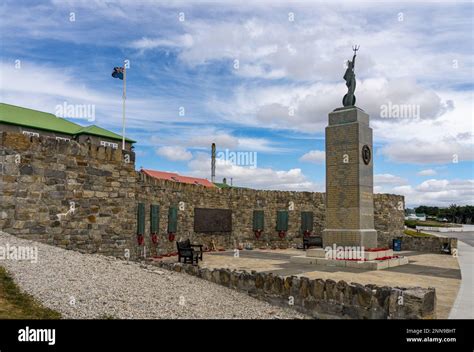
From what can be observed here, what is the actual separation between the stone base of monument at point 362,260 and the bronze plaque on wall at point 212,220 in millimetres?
5455

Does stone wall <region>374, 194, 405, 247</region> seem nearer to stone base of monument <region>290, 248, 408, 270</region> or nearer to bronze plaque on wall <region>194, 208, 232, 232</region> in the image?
stone base of monument <region>290, 248, 408, 270</region>

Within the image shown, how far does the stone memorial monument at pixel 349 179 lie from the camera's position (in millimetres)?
14117

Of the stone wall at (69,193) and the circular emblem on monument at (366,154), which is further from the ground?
the circular emblem on monument at (366,154)

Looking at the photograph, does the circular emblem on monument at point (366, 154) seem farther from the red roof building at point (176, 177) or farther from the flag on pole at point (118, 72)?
the red roof building at point (176, 177)

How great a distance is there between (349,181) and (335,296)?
25.0 ft

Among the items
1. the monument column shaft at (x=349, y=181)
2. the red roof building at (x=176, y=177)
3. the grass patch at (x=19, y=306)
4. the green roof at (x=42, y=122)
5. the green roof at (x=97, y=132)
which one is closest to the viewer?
the grass patch at (x=19, y=306)

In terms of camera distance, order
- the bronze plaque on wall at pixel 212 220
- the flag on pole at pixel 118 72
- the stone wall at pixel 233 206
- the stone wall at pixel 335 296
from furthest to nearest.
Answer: the flag on pole at pixel 118 72, the bronze plaque on wall at pixel 212 220, the stone wall at pixel 233 206, the stone wall at pixel 335 296

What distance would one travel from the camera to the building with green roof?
1254 inches

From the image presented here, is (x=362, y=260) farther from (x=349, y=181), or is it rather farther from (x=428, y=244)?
(x=428, y=244)

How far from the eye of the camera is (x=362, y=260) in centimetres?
1304

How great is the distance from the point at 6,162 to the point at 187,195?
9420 mm

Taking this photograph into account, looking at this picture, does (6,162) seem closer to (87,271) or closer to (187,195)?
(87,271)

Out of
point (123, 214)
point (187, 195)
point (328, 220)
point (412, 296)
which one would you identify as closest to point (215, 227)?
point (187, 195)

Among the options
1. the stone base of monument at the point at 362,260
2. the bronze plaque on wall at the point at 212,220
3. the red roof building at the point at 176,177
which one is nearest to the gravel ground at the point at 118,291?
the stone base of monument at the point at 362,260
